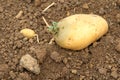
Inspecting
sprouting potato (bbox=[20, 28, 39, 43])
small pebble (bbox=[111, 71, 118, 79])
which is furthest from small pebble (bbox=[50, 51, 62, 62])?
small pebble (bbox=[111, 71, 118, 79])

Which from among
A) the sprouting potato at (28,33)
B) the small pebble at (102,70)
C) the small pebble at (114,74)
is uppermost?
the sprouting potato at (28,33)

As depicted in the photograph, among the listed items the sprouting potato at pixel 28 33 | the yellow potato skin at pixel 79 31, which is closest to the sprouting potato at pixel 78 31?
the yellow potato skin at pixel 79 31

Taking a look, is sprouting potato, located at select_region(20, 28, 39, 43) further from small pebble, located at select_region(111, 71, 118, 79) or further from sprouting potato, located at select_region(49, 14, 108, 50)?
small pebble, located at select_region(111, 71, 118, 79)

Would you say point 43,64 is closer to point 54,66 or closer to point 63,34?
point 54,66

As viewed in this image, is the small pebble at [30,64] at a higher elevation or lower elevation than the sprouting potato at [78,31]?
lower

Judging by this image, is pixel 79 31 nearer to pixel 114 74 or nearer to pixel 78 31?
A: pixel 78 31

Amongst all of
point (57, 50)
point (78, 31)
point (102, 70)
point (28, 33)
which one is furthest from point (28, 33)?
point (102, 70)

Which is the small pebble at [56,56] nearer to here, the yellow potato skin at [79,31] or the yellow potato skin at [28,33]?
the yellow potato skin at [79,31]

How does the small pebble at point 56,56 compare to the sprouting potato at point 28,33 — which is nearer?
the small pebble at point 56,56
